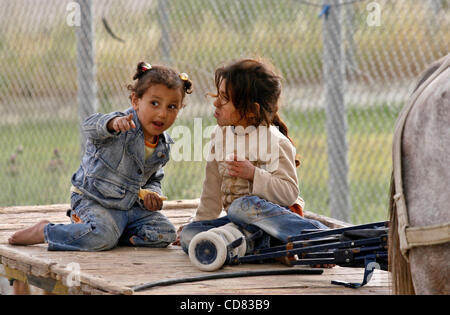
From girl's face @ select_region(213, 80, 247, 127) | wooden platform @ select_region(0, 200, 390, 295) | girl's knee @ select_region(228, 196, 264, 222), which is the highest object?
girl's face @ select_region(213, 80, 247, 127)

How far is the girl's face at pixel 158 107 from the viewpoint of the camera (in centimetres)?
417

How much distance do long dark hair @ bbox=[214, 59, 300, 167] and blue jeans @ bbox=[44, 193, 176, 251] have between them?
2.54 feet

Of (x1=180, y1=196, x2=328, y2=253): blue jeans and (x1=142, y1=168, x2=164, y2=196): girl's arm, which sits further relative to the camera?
(x1=142, y1=168, x2=164, y2=196): girl's arm

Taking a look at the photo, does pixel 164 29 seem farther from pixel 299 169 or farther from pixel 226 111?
pixel 226 111

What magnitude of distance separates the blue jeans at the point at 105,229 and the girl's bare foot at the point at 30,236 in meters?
0.06

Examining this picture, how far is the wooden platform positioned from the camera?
321cm

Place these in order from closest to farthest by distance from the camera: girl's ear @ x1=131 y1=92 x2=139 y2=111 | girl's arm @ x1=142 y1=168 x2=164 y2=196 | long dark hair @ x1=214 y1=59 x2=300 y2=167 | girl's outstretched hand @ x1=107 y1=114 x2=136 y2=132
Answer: girl's outstretched hand @ x1=107 y1=114 x2=136 y2=132 < long dark hair @ x1=214 y1=59 x2=300 y2=167 < girl's ear @ x1=131 y1=92 x2=139 y2=111 < girl's arm @ x1=142 y1=168 x2=164 y2=196

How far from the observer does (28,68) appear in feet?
25.7

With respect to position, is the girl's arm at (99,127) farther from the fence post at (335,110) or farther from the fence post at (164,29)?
the fence post at (164,29)

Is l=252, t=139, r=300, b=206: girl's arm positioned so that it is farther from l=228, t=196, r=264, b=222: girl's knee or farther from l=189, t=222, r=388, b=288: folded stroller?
l=189, t=222, r=388, b=288: folded stroller

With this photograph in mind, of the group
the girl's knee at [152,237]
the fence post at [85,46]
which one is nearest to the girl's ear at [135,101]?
the girl's knee at [152,237]

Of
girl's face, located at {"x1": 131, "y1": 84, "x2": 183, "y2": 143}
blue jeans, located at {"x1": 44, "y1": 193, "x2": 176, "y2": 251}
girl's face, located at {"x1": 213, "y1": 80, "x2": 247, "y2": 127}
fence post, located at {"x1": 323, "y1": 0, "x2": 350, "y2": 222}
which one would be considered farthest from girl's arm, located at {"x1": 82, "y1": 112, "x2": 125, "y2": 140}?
fence post, located at {"x1": 323, "y1": 0, "x2": 350, "y2": 222}

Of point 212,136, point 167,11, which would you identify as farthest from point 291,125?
point 212,136

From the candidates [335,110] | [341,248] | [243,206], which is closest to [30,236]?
[243,206]
